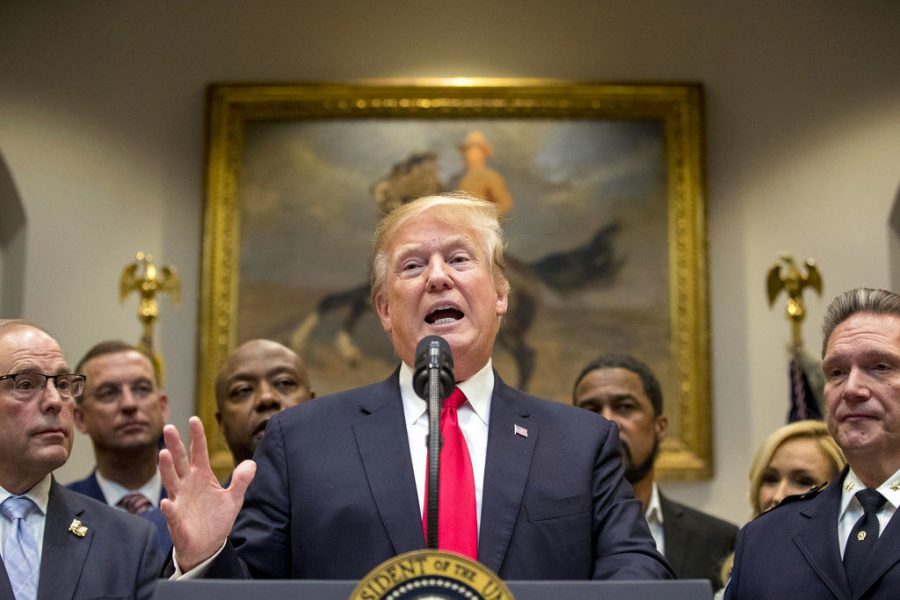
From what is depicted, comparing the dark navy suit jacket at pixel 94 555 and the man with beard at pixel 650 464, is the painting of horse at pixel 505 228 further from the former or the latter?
the dark navy suit jacket at pixel 94 555

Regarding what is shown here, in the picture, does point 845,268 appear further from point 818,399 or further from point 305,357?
point 305,357

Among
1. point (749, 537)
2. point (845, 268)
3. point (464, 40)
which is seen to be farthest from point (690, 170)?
point (749, 537)

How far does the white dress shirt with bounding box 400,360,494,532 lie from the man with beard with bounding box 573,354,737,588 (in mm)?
2145

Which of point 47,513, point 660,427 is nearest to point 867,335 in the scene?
point 660,427

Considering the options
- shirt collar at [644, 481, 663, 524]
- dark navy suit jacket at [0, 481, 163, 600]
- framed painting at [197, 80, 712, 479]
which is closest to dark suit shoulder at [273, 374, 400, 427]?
dark navy suit jacket at [0, 481, 163, 600]

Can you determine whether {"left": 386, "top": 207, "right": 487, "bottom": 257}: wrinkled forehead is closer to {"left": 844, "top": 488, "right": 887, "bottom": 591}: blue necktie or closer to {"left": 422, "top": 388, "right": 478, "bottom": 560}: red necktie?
{"left": 422, "top": 388, "right": 478, "bottom": 560}: red necktie

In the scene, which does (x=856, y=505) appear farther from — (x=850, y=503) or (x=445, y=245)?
(x=445, y=245)

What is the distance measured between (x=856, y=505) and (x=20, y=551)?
2.36 meters

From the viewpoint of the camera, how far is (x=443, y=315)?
3.24m

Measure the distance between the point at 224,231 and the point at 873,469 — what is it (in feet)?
17.0

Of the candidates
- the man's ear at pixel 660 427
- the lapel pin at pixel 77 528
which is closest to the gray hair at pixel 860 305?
the man's ear at pixel 660 427

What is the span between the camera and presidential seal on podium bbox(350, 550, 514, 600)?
216 cm

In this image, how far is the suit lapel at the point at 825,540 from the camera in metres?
3.31

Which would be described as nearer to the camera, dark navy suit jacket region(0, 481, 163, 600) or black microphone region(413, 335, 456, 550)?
black microphone region(413, 335, 456, 550)
